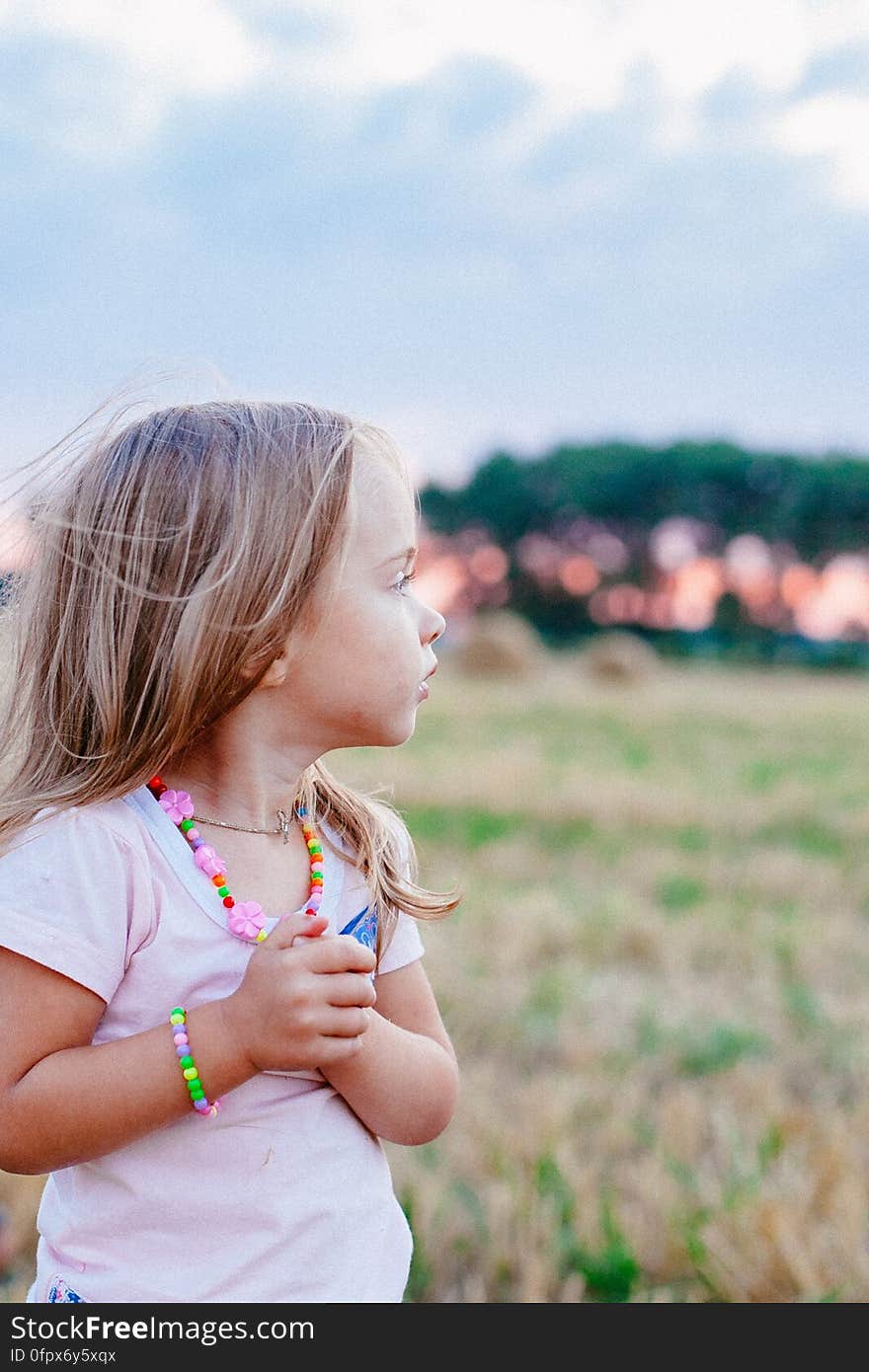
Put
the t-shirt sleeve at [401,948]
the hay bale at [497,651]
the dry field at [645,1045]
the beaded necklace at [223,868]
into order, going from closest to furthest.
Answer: the beaded necklace at [223,868] < the t-shirt sleeve at [401,948] < the dry field at [645,1045] < the hay bale at [497,651]

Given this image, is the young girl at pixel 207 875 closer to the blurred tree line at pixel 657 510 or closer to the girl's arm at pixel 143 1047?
the girl's arm at pixel 143 1047

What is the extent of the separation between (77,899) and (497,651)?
860 inches

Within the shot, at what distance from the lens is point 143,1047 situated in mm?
1359

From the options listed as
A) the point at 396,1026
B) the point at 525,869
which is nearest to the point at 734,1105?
the point at 396,1026

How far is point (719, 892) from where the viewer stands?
524 centimetres

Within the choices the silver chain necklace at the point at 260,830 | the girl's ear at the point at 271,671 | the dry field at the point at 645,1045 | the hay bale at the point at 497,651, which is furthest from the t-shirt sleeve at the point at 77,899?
the hay bale at the point at 497,651

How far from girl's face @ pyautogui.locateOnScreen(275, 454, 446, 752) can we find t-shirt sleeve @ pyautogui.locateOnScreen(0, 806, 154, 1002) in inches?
9.9

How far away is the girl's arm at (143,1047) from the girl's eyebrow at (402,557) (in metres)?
0.40

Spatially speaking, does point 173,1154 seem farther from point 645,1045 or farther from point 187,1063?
point 645,1045

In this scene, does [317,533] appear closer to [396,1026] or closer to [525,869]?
[396,1026]

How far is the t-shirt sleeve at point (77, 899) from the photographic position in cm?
135

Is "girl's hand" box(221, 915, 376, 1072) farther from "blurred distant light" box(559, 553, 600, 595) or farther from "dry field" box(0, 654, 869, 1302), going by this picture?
"blurred distant light" box(559, 553, 600, 595)

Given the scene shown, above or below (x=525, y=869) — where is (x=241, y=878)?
above
